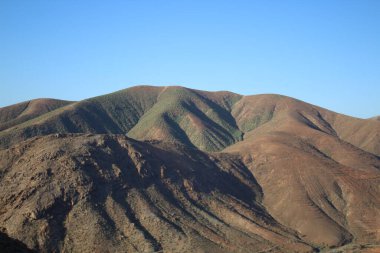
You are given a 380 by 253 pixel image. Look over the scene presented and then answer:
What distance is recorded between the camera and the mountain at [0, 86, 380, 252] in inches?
2830

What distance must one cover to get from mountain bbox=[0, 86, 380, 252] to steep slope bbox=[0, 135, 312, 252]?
0.55ft

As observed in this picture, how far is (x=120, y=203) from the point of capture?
77875mm

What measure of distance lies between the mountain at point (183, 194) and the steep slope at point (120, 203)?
167 millimetres

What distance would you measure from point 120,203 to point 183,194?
41.2ft

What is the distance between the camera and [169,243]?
7244cm

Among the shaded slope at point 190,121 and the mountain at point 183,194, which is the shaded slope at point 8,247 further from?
the shaded slope at point 190,121

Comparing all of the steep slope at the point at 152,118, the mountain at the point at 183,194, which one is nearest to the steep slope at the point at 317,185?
the mountain at the point at 183,194

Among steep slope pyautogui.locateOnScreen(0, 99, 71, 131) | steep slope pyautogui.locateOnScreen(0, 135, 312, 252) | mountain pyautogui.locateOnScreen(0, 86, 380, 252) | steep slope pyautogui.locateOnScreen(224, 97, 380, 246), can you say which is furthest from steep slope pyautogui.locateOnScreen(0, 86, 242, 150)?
steep slope pyautogui.locateOnScreen(0, 135, 312, 252)

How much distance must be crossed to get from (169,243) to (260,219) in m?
19.6

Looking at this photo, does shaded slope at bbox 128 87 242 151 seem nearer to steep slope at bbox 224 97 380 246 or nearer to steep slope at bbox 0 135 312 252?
steep slope at bbox 224 97 380 246

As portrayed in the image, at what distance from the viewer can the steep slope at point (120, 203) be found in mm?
70500

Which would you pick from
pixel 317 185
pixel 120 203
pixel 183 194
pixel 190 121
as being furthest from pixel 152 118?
pixel 120 203

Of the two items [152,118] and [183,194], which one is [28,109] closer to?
[152,118]

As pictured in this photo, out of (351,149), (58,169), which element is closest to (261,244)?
(58,169)
